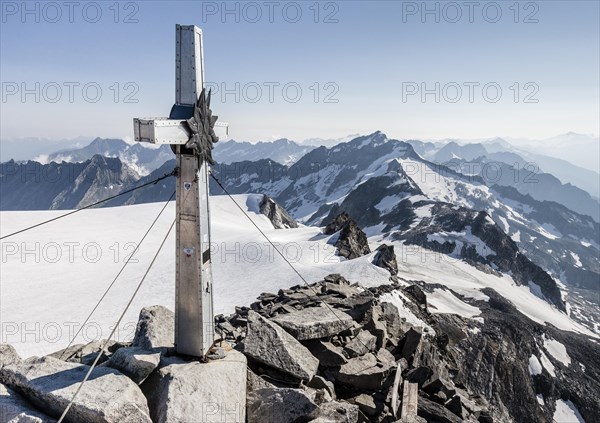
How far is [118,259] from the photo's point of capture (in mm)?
36875

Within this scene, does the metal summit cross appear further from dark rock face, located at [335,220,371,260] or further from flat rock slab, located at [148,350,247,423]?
dark rock face, located at [335,220,371,260]

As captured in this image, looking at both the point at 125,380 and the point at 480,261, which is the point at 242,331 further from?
the point at 480,261

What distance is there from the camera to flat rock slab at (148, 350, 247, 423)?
7.61m

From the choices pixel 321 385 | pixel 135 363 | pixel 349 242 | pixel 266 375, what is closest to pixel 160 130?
pixel 135 363

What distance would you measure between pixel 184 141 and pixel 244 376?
17.4ft

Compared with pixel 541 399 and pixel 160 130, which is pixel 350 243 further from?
pixel 160 130

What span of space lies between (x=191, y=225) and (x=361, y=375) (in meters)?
6.25

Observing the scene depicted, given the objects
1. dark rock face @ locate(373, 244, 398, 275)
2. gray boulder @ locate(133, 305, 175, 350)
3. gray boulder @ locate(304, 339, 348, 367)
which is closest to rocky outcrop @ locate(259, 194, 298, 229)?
dark rock face @ locate(373, 244, 398, 275)

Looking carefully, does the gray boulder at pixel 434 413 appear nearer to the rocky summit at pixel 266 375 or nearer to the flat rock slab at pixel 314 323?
the rocky summit at pixel 266 375

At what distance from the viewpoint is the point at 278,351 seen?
10141mm

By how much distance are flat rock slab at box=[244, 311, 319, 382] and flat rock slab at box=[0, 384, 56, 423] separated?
14.3ft

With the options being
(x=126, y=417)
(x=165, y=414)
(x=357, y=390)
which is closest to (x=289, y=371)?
(x=357, y=390)

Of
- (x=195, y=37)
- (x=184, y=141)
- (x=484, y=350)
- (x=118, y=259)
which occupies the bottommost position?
(x=484, y=350)

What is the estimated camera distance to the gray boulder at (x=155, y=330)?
9945 mm
